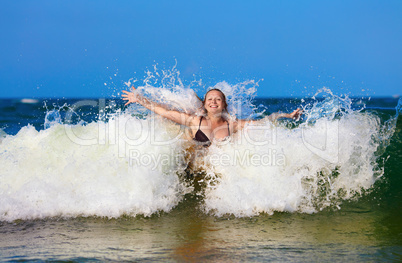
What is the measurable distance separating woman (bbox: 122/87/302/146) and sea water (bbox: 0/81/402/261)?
180 millimetres

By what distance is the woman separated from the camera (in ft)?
19.5

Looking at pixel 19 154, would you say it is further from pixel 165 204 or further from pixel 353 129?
pixel 353 129

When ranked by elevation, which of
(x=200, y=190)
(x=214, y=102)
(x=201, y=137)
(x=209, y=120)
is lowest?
(x=200, y=190)

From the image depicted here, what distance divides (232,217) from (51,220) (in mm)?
1977

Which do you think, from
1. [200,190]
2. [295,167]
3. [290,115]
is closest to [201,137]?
[200,190]

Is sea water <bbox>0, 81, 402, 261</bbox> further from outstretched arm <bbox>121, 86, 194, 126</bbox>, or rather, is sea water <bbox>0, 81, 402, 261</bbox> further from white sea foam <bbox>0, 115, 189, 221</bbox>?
outstretched arm <bbox>121, 86, 194, 126</bbox>

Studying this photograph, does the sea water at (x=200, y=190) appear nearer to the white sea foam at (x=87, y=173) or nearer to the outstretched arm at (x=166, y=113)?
the white sea foam at (x=87, y=173)

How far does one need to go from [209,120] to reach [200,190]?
1.26 metres

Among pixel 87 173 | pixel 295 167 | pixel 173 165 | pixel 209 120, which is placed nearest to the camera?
pixel 87 173

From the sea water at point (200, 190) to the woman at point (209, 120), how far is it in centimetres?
18

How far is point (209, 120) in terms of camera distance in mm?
6059

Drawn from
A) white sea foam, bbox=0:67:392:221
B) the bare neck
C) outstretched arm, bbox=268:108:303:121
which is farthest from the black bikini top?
outstretched arm, bbox=268:108:303:121

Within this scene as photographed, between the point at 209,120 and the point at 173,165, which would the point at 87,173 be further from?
the point at 209,120

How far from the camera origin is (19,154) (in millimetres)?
5262
